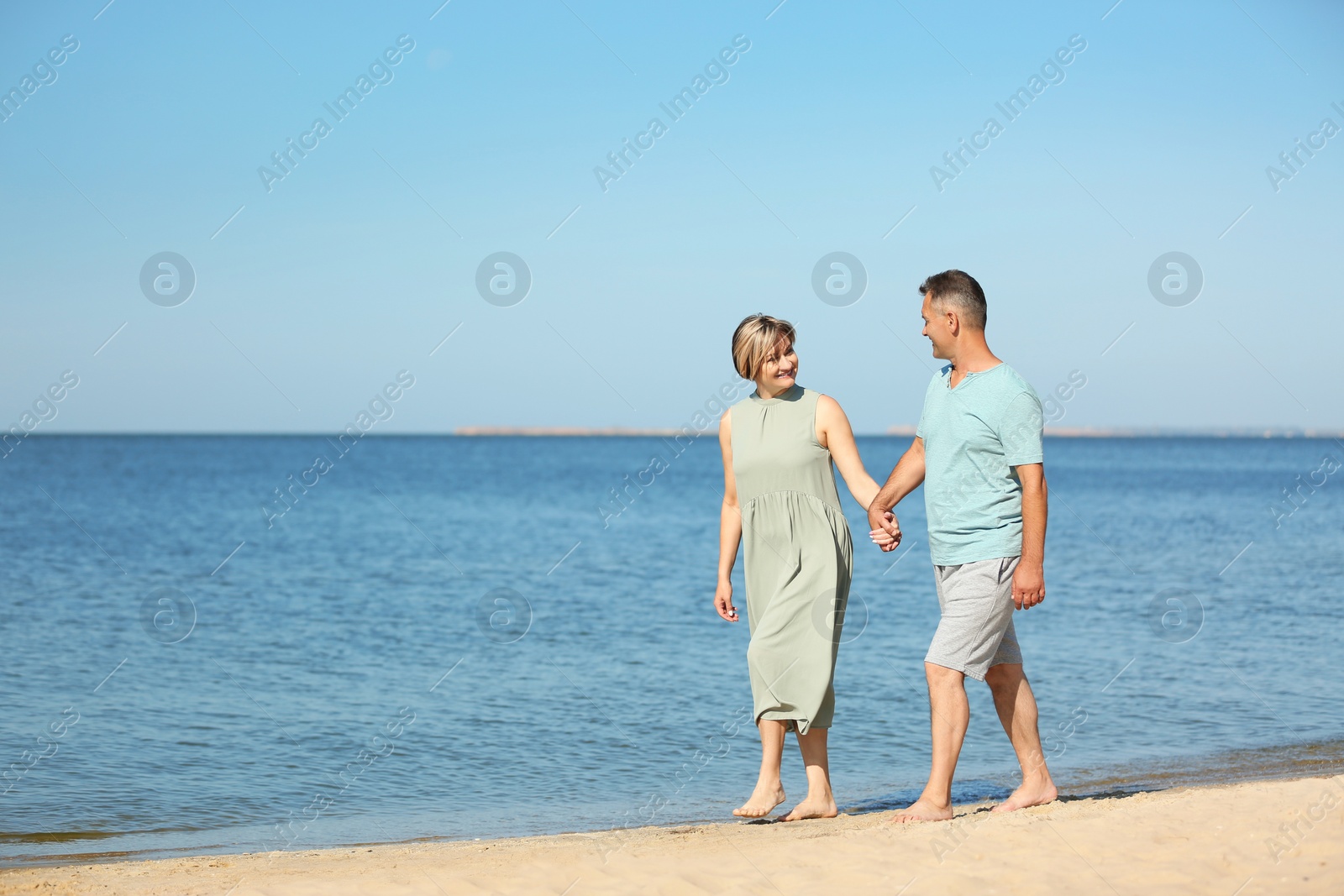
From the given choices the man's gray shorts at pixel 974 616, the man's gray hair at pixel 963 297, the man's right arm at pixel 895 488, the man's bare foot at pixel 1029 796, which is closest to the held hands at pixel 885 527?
the man's right arm at pixel 895 488

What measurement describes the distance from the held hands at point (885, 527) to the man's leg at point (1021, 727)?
63 cm

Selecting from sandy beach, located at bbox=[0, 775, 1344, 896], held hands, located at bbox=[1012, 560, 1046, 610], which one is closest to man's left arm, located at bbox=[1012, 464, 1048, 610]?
held hands, located at bbox=[1012, 560, 1046, 610]

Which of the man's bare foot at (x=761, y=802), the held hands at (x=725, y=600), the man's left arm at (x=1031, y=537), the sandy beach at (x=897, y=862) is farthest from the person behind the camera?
the held hands at (x=725, y=600)

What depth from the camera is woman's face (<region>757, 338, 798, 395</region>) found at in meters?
4.32

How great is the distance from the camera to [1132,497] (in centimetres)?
3938

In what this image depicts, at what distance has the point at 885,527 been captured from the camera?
14.3ft

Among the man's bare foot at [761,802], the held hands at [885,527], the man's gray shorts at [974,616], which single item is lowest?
the man's bare foot at [761,802]

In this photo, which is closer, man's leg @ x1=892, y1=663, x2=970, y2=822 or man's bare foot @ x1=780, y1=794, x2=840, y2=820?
man's leg @ x1=892, y1=663, x2=970, y2=822

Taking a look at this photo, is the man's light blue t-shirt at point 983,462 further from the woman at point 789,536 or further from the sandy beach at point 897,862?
the sandy beach at point 897,862

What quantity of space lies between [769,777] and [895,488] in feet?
4.16

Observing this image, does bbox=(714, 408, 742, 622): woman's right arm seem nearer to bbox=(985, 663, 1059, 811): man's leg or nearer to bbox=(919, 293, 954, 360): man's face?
bbox=(919, 293, 954, 360): man's face

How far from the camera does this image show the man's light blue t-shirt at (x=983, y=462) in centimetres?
404

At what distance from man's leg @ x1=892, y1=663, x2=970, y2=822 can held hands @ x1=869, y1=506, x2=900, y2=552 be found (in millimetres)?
504

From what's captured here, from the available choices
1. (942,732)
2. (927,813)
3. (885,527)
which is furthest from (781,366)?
(927,813)
